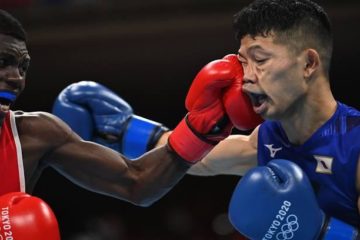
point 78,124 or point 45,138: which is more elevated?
point 45,138

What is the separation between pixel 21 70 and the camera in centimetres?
205

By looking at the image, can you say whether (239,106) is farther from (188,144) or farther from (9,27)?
(9,27)

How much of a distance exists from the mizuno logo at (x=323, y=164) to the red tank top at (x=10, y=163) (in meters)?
0.88

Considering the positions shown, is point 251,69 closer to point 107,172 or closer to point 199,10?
point 107,172

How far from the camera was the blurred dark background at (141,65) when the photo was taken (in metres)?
5.16

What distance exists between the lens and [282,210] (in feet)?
5.95

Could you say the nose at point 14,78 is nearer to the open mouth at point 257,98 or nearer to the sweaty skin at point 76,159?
the sweaty skin at point 76,159

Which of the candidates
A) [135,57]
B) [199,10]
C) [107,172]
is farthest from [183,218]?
[107,172]

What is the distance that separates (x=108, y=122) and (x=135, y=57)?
111 inches

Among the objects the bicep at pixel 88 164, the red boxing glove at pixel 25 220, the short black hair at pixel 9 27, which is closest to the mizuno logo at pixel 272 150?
the bicep at pixel 88 164

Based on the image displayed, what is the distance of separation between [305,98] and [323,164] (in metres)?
0.20

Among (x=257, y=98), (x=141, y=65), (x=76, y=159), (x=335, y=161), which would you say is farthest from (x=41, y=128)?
(x=141, y=65)

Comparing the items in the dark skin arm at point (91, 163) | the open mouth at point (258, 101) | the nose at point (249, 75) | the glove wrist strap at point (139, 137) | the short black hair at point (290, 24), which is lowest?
the glove wrist strap at point (139, 137)

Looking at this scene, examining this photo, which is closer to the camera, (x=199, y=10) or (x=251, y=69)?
(x=251, y=69)
